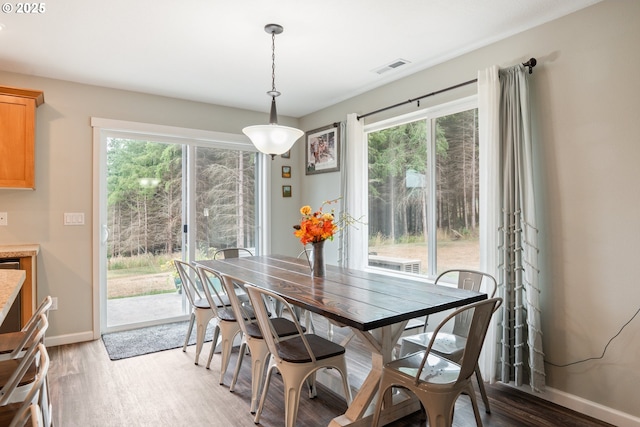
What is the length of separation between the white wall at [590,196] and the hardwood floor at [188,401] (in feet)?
1.03

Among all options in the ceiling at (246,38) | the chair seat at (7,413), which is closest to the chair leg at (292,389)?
the chair seat at (7,413)

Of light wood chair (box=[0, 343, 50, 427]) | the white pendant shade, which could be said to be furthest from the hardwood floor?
the white pendant shade

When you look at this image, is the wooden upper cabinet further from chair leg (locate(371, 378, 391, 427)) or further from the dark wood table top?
chair leg (locate(371, 378, 391, 427))

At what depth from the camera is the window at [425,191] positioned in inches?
126

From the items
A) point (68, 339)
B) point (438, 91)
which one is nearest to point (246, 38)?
point (438, 91)

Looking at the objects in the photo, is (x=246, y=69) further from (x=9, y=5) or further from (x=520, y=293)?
(x=520, y=293)

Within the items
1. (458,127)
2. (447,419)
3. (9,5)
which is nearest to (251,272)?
(447,419)

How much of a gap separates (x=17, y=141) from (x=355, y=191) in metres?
3.07

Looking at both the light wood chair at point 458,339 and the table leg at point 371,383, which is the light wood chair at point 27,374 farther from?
the light wood chair at point 458,339

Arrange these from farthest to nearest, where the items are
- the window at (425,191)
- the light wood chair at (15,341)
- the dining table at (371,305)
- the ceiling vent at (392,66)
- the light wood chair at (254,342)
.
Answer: the ceiling vent at (392,66) → the window at (425,191) → the light wood chair at (254,342) → the dining table at (371,305) → the light wood chair at (15,341)

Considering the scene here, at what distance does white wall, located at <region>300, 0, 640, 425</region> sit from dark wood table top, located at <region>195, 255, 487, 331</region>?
2.55 feet

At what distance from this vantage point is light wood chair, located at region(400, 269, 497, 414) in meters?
2.24

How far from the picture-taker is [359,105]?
4207 millimetres

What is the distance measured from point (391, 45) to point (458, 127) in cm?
89
